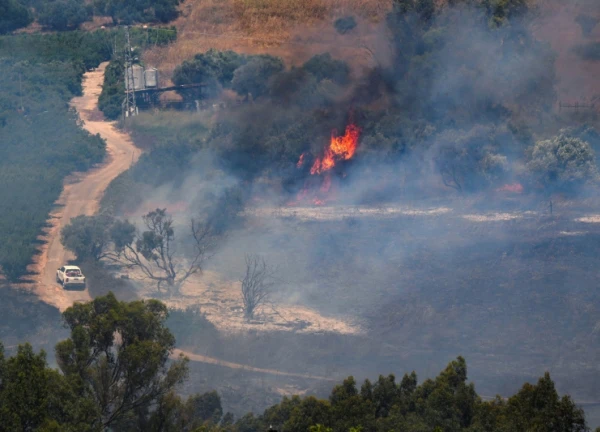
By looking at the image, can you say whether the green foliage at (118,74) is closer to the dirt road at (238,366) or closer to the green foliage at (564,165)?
the green foliage at (564,165)

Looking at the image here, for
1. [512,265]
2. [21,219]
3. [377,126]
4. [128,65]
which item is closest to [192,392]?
[512,265]

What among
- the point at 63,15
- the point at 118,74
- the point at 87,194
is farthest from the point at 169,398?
the point at 63,15

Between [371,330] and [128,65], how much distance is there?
132ft

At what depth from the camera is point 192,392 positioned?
1800 inches

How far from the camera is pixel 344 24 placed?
237 ft

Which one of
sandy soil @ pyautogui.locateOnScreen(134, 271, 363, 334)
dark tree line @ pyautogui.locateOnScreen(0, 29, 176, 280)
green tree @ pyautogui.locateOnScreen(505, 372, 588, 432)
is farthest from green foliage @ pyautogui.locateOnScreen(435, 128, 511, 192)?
green tree @ pyautogui.locateOnScreen(505, 372, 588, 432)

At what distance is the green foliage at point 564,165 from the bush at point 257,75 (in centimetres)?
1724

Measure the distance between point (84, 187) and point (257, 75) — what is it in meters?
12.5

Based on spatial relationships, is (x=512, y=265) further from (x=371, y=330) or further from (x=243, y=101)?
(x=243, y=101)

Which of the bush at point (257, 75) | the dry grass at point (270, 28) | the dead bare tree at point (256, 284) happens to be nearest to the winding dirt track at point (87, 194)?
the dead bare tree at point (256, 284)

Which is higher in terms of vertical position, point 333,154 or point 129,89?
point 129,89

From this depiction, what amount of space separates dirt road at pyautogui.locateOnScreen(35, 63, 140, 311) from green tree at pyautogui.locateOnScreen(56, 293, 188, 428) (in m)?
18.8

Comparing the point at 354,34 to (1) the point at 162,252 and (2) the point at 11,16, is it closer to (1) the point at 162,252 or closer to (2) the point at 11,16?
(1) the point at 162,252

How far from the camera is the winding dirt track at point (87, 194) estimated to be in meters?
55.5
